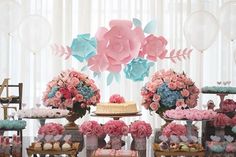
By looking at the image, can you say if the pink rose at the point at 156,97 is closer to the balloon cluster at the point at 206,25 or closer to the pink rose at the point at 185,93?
the pink rose at the point at 185,93

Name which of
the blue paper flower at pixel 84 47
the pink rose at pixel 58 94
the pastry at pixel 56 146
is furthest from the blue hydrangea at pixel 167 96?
the blue paper flower at pixel 84 47

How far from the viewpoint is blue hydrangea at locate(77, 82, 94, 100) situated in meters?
3.18

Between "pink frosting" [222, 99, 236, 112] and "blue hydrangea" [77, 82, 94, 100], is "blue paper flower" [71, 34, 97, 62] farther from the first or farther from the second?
"pink frosting" [222, 99, 236, 112]

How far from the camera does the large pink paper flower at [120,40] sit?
3.90 meters

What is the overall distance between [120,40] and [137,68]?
1.50 feet

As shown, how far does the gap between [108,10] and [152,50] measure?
1.17 m

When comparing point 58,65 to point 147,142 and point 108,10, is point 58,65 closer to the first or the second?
point 108,10

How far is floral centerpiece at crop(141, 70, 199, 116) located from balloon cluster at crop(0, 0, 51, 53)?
130cm

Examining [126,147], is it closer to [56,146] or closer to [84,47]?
[56,146]

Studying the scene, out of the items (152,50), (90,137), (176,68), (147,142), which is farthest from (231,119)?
(176,68)

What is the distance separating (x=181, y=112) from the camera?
2762 mm

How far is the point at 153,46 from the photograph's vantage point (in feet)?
13.4

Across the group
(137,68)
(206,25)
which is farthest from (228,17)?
(137,68)

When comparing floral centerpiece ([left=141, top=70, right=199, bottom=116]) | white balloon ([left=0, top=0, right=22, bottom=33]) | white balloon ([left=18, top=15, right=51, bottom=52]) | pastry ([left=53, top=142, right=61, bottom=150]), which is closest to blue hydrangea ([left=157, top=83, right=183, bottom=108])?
floral centerpiece ([left=141, top=70, right=199, bottom=116])
